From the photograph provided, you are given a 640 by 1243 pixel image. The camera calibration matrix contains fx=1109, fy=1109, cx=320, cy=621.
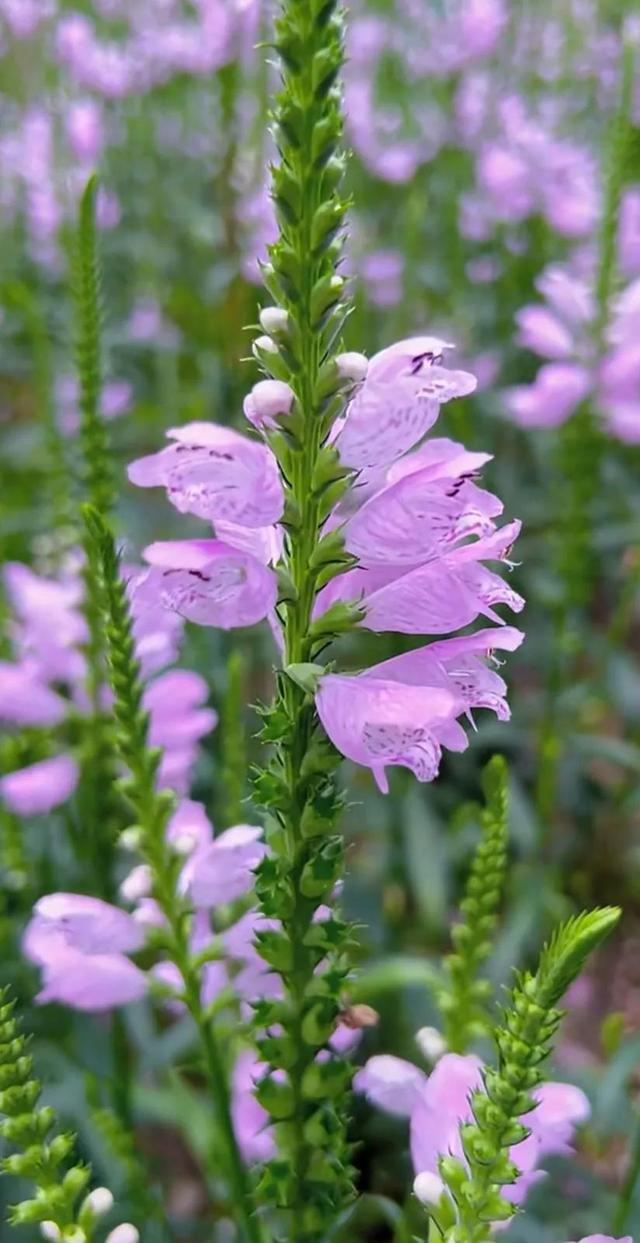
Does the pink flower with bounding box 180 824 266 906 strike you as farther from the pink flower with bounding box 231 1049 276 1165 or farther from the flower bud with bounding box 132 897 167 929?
the pink flower with bounding box 231 1049 276 1165

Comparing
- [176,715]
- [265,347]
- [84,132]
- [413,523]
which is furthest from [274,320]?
[84,132]

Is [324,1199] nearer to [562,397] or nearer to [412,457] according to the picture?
[412,457]

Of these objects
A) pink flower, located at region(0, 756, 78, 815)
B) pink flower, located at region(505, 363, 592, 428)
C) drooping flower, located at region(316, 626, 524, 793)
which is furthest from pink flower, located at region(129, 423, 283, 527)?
pink flower, located at region(505, 363, 592, 428)

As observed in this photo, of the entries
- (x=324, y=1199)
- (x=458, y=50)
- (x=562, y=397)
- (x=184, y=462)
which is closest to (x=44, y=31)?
(x=458, y=50)

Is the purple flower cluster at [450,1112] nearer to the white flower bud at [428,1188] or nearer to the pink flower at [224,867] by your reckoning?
the white flower bud at [428,1188]

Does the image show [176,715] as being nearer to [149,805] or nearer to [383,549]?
[149,805]

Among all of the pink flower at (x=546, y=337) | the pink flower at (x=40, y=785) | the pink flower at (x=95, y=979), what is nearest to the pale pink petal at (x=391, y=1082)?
the pink flower at (x=95, y=979)

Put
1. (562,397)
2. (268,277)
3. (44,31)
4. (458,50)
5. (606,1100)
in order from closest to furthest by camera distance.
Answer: (268,277), (606,1100), (562,397), (44,31), (458,50)
